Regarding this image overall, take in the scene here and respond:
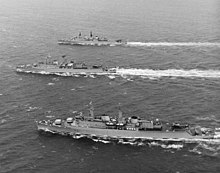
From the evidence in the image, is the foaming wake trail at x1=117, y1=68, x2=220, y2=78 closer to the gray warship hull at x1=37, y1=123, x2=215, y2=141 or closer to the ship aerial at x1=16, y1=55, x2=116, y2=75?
the ship aerial at x1=16, y1=55, x2=116, y2=75

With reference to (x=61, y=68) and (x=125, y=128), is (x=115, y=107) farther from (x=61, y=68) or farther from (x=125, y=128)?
(x=61, y=68)

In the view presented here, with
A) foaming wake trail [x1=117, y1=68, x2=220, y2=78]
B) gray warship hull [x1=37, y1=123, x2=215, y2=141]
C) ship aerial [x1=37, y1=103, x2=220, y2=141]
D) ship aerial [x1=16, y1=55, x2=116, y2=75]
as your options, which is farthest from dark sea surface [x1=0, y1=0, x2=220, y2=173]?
ship aerial [x1=16, y1=55, x2=116, y2=75]

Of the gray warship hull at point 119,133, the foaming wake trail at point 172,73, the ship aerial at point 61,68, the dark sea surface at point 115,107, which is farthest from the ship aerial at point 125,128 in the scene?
the ship aerial at point 61,68

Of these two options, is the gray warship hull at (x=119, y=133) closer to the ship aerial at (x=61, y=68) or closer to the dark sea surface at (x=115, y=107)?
the dark sea surface at (x=115, y=107)

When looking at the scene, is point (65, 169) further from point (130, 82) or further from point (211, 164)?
point (130, 82)

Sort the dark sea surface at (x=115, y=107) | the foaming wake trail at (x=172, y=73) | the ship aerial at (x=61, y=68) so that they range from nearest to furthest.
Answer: the dark sea surface at (x=115, y=107), the foaming wake trail at (x=172, y=73), the ship aerial at (x=61, y=68)

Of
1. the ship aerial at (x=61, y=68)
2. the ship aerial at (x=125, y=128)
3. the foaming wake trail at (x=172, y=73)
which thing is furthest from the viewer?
the ship aerial at (x=61, y=68)
